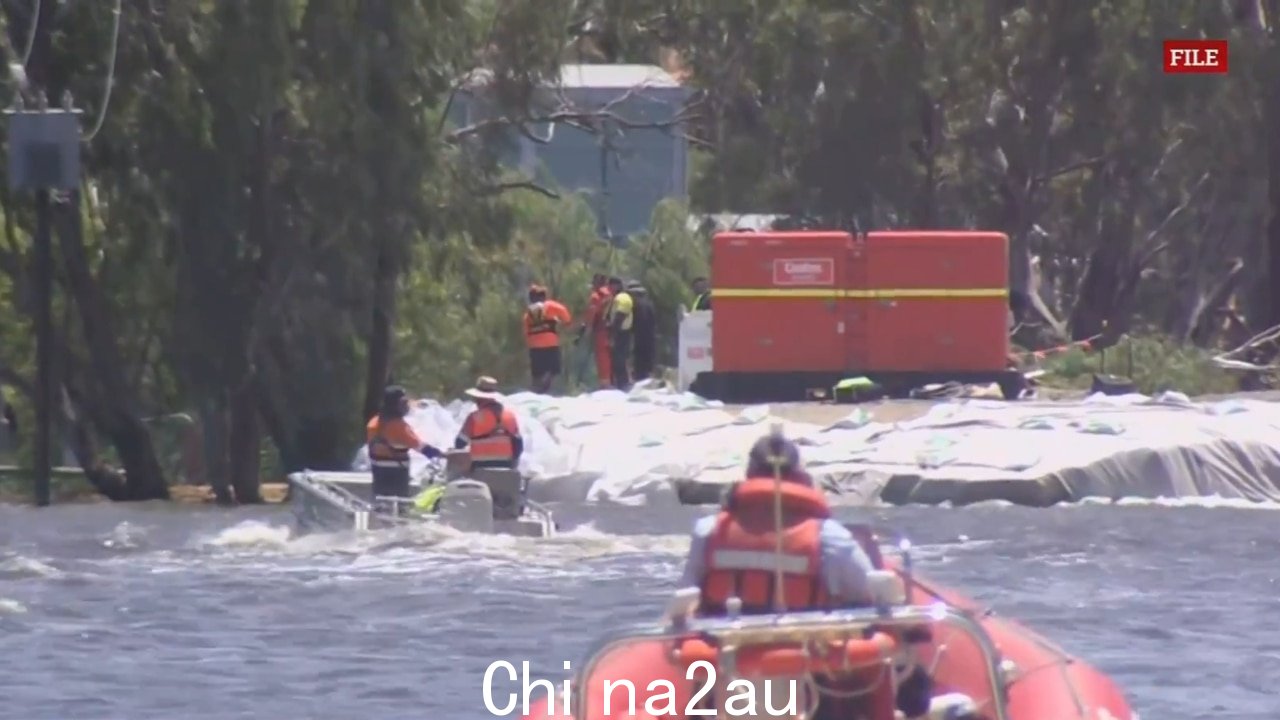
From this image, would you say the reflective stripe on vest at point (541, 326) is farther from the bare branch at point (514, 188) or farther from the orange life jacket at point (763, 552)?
the orange life jacket at point (763, 552)

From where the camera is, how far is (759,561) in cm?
1034

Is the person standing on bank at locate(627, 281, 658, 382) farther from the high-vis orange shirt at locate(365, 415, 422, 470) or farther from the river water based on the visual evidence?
the high-vis orange shirt at locate(365, 415, 422, 470)

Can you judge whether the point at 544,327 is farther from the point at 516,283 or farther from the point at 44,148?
the point at 44,148

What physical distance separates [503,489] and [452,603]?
3284mm

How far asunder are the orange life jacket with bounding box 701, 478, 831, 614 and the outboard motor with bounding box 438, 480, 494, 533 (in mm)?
12033

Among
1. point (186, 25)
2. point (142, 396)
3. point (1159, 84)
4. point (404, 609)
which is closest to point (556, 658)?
point (404, 609)

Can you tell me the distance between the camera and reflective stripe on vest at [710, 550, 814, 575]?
10.3 meters

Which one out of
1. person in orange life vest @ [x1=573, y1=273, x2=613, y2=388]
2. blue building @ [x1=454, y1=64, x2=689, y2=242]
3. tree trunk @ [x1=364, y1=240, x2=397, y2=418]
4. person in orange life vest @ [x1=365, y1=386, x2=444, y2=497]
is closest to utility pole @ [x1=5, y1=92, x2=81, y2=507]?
tree trunk @ [x1=364, y1=240, x2=397, y2=418]

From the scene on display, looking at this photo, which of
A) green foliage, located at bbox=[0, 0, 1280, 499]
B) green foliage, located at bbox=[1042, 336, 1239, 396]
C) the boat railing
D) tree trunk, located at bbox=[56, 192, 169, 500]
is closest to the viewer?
the boat railing

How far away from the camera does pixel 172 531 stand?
26422 millimetres

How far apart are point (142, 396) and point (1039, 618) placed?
16964 millimetres

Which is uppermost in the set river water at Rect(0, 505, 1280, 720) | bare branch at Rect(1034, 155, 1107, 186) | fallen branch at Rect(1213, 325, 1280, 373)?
bare branch at Rect(1034, 155, 1107, 186)

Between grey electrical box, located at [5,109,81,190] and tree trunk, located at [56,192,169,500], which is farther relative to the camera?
tree trunk, located at [56,192,169,500]

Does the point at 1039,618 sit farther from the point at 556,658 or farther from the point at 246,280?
the point at 246,280
